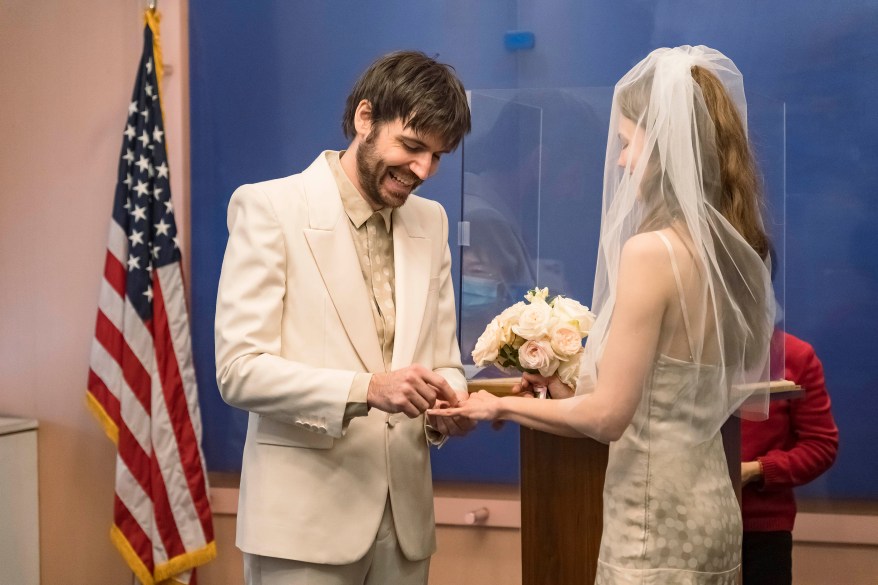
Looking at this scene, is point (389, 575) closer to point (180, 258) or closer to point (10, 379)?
point (180, 258)

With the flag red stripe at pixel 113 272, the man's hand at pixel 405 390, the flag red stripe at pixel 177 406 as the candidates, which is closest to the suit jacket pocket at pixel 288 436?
the man's hand at pixel 405 390

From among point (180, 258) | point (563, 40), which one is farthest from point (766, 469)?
point (180, 258)

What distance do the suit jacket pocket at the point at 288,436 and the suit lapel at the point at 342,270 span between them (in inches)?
7.4

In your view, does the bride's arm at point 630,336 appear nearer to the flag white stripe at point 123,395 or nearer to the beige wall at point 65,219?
the flag white stripe at point 123,395

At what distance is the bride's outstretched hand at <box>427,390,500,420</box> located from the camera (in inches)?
91.0

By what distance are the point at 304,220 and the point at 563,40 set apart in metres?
2.29

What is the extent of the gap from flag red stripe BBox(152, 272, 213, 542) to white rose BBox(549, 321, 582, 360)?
220cm

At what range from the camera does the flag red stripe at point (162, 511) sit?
423 cm

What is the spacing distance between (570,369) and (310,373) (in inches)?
29.3

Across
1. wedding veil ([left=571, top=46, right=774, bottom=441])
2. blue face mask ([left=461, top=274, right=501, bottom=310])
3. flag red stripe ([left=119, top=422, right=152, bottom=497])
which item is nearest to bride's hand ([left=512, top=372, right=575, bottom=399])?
wedding veil ([left=571, top=46, right=774, bottom=441])

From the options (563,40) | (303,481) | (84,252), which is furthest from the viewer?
(84,252)

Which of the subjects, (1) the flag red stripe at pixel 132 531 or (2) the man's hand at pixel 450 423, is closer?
(2) the man's hand at pixel 450 423

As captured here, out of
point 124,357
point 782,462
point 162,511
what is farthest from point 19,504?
point 782,462

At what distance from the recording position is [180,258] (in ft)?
14.2
